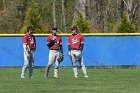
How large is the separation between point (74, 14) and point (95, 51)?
9.58 m

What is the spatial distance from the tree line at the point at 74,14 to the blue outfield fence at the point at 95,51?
3.08m

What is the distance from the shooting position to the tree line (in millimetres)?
34644

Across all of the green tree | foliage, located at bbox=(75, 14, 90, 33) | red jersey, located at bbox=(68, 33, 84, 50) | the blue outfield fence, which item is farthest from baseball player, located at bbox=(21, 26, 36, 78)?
foliage, located at bbox=(75, 14, 90, 33)

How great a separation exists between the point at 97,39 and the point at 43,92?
13.9 metres

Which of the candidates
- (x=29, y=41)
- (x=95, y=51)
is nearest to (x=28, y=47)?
(x=29, y=41)

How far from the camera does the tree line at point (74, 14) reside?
34644 millimetres

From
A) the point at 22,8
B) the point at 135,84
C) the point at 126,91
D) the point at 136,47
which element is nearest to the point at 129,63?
the point at 136,47

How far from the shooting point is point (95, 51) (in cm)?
2708

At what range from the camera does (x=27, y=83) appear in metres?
16.3

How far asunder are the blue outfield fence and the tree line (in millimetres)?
3077

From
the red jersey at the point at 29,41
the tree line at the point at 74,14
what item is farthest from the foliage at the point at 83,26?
the red jersey at the point at 29,41

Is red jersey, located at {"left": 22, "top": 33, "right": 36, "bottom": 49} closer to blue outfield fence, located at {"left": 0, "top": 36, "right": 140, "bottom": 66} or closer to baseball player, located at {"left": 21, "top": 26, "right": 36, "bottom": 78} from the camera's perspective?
baseball player, located at {"left": 21, "top": 26, "right": 36, "bottom": 78}

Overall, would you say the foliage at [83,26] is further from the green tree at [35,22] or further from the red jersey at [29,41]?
the red jersey at [29,41]

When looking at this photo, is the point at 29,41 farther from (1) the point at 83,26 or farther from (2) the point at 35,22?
(2) the point at 35,22
